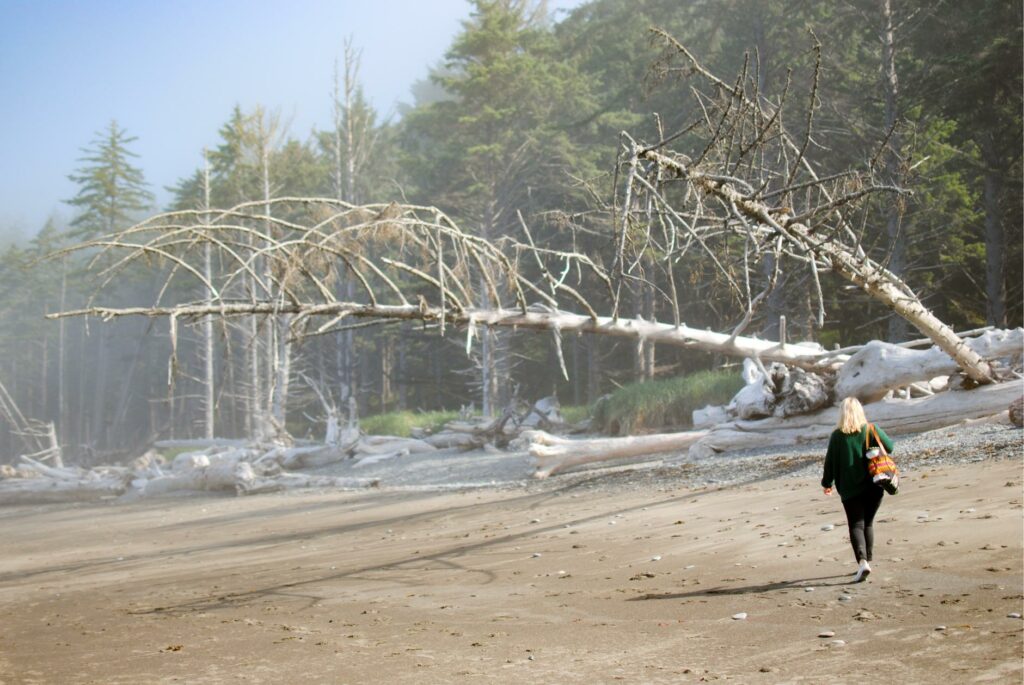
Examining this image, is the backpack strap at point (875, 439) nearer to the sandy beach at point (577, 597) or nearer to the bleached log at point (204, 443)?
the sandy beach at point (577, 597)

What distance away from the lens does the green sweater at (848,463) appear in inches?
257

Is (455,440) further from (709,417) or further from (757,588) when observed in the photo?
(757,588)

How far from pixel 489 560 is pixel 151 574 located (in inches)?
127

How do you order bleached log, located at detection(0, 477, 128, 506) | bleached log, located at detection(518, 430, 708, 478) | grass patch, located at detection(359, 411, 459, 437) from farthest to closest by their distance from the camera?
1. grass patch, located at detection(359, 411, 459, 437)
2. bleached log, located at detection(0, 477, 128, 506)
3. bleached log, located at detection(518, 430, 708, 478)

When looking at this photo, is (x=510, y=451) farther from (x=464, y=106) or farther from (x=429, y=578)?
(x=464, y=106)

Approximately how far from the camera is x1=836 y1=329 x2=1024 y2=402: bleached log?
12625 millimetres

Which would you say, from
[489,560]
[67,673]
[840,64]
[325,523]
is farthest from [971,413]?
[840,64]

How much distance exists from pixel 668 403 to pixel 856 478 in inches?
620

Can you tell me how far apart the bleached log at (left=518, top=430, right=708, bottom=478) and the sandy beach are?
10.5 ft

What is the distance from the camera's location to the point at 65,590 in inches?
333

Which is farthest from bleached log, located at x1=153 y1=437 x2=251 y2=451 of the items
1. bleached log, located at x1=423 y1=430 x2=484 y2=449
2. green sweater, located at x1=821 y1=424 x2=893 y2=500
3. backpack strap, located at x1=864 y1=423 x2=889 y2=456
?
backpack strap, located at x1=864 y1=423 x2=889 y2=456

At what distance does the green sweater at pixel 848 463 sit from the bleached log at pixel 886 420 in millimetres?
5775

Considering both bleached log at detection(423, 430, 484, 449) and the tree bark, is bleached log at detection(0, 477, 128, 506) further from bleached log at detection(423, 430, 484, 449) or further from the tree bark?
the tree bark

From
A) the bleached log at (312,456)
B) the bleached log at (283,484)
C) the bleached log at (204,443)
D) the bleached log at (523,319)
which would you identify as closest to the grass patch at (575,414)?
the bleached log at (312,456)
